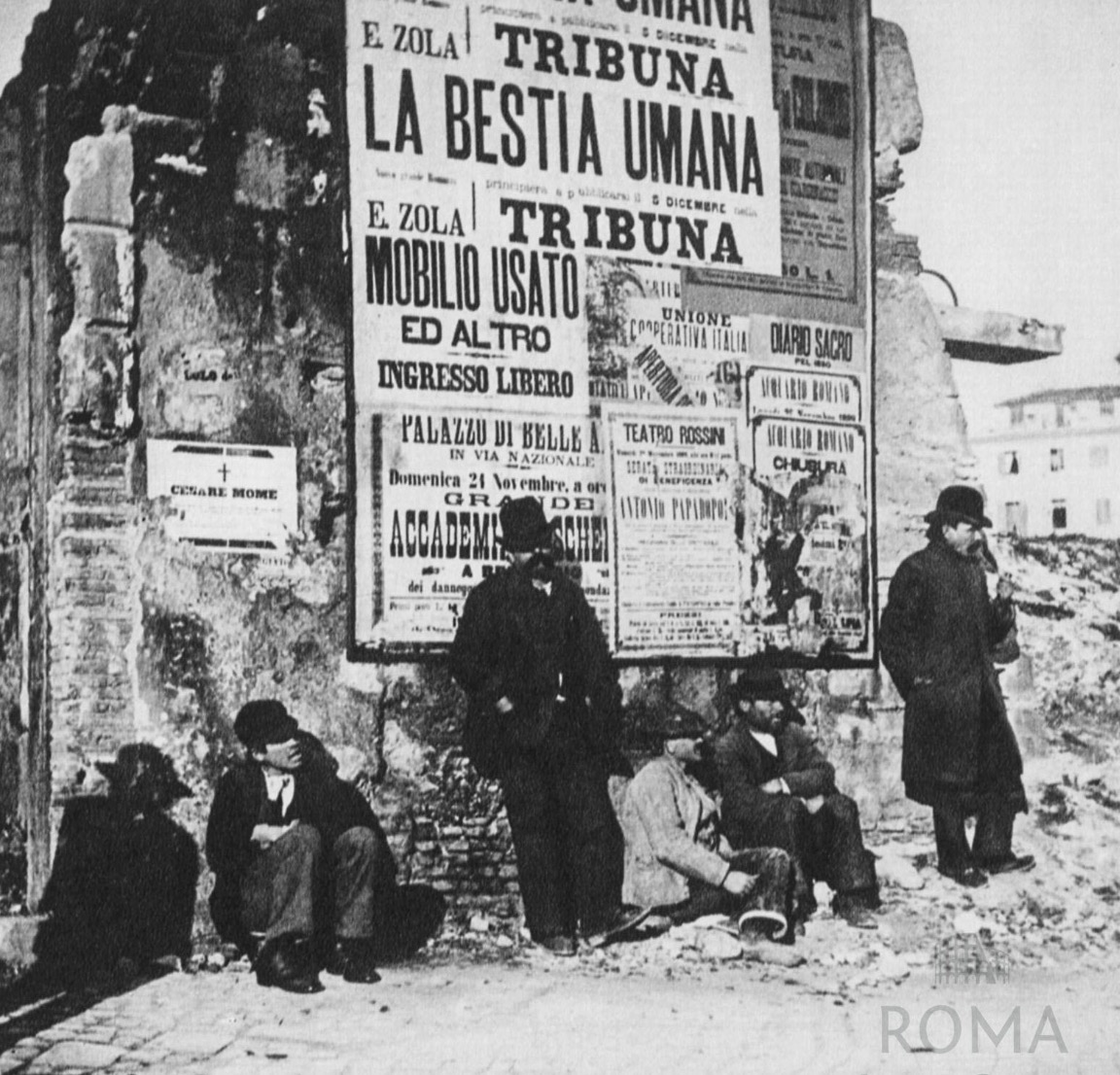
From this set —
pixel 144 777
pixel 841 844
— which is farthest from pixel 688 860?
pixel 144 777

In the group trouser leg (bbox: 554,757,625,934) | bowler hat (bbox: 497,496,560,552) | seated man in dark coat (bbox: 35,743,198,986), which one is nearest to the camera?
seated man in dark coat (bbox: 35,743,198,986)

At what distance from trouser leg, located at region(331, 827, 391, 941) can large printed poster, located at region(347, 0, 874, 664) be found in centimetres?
82

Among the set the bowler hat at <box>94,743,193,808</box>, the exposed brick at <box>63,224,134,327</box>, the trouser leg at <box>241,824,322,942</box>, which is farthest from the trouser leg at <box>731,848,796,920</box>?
the exposed brick at <box>63,224,134,327</box>

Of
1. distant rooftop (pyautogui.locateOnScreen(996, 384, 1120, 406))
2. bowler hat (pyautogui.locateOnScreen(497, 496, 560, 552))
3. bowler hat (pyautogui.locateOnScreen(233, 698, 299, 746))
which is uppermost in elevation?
distant rooftop (pyautogui.locateOnScreen(996, 384, 1120, 406))

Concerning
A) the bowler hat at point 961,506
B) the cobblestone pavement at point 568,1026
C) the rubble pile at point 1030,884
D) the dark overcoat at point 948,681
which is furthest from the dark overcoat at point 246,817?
the bowler hat at point 961,506

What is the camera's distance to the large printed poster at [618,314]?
6340 mm

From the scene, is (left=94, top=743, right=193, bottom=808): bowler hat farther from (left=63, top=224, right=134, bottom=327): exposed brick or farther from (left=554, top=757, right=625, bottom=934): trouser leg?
(left=63, top=224, right=134, bottom=327): exposed brick

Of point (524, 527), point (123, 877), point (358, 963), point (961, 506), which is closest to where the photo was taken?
point (358, 963)

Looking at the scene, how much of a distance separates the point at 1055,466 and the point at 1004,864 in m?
1.78

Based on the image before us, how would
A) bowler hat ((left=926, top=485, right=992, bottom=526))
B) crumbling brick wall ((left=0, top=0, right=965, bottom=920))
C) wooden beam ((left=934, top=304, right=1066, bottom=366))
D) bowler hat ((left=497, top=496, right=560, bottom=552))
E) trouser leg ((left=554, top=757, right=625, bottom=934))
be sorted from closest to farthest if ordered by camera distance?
crumbling brick wall ((left=0, top=0, right=965, bottom=920)) < trouser leg ((left=554, top=757, right=625, bottom=934)) < bowler hat ((left=497, top=496, right=560, bottom=552)) < bowler hat ((left=926, top=485, right=992, bottom=526)) < wooden beam ((left=934, top=304, right=1066, bottom=366))

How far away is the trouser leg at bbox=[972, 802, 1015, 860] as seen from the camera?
6.77m

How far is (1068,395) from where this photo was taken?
739 cm

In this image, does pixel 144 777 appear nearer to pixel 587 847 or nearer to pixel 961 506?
pixel 587 847

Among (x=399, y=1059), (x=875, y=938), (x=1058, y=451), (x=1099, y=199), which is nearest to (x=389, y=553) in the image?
(x=399, y=1059)
